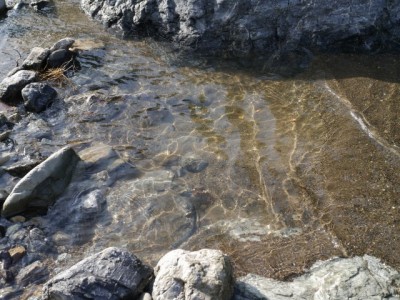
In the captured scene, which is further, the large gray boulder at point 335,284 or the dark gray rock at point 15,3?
the dark gray rock at point 15,3

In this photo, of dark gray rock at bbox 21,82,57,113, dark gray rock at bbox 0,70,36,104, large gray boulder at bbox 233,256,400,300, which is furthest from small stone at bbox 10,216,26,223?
dark gray rock at bbox 0,70,36,104

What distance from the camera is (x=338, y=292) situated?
486cm

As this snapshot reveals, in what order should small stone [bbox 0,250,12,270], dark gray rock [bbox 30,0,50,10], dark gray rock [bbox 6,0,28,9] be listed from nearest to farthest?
small stone [bbox 0,250,12,270]
dark gray rock [bbox 30,0,50,10]
dark gray rock [bbox 6,0,28,9]

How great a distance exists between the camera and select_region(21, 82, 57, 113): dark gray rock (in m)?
8.42

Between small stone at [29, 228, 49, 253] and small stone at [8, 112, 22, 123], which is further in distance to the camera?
small stone at [8, 112, 22, 123]

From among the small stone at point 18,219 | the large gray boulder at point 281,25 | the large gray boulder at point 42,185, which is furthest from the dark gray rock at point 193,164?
the large gray boulder at point 281,25

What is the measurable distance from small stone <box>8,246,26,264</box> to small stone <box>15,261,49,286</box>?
0.63ft

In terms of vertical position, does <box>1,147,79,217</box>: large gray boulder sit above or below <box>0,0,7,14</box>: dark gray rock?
below

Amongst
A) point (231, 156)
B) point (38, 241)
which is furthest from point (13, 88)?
point (231, 156)

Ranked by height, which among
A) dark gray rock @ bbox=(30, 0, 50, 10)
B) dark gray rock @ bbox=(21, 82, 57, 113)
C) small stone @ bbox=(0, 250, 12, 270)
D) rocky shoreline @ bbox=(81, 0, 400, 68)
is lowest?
small stone @ bbox=(0, 250, 12, 270)

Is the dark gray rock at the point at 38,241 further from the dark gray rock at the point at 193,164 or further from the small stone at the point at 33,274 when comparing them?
the dark gray rock at the point at 193,164

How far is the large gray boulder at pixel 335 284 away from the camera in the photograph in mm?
4871

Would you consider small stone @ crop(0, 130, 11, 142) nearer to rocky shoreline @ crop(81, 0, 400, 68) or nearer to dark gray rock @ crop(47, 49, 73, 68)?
dark gray rock @ crop(47, 49, 73, 68)

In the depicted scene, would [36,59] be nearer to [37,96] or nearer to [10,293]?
[37,96]
